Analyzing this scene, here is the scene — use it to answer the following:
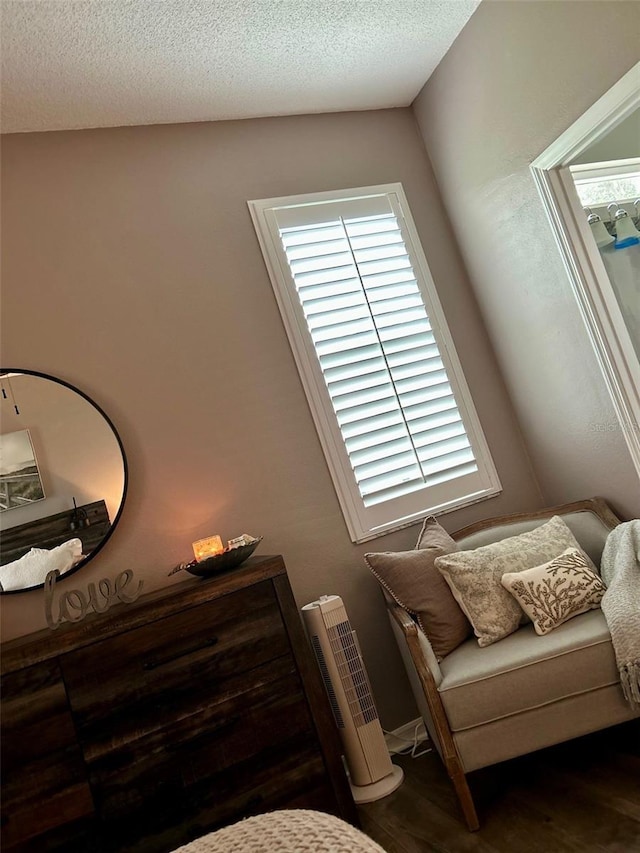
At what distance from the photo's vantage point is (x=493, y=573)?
2.67 metres

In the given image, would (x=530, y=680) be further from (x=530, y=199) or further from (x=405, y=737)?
(x=530, y=199)

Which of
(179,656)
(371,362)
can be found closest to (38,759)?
(179,656)

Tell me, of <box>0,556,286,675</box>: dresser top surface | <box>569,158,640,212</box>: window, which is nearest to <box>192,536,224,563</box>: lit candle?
<box>0,556,286,675</box>: dresser top surface

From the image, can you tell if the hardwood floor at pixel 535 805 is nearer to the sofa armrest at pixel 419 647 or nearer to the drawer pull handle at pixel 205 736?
the sofa armrest at pixel 419 647

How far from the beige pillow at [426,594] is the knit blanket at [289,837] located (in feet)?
4.35

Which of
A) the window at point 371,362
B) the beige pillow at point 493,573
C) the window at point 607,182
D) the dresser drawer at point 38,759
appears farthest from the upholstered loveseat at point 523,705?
the window at point 607,182

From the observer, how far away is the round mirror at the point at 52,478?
270 cm

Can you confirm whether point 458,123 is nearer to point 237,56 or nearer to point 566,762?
point 237,56

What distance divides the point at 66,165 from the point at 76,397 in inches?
41.7

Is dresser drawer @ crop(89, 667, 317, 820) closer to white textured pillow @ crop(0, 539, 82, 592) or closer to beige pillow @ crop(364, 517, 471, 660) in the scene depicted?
beige pillow @ crop(364, 517, 471, 660)

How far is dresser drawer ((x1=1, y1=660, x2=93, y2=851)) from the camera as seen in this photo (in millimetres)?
2129

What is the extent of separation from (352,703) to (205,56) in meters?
2.65

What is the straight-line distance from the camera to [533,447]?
3445 millimetres

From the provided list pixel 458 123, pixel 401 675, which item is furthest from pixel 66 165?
pixel 401 675
